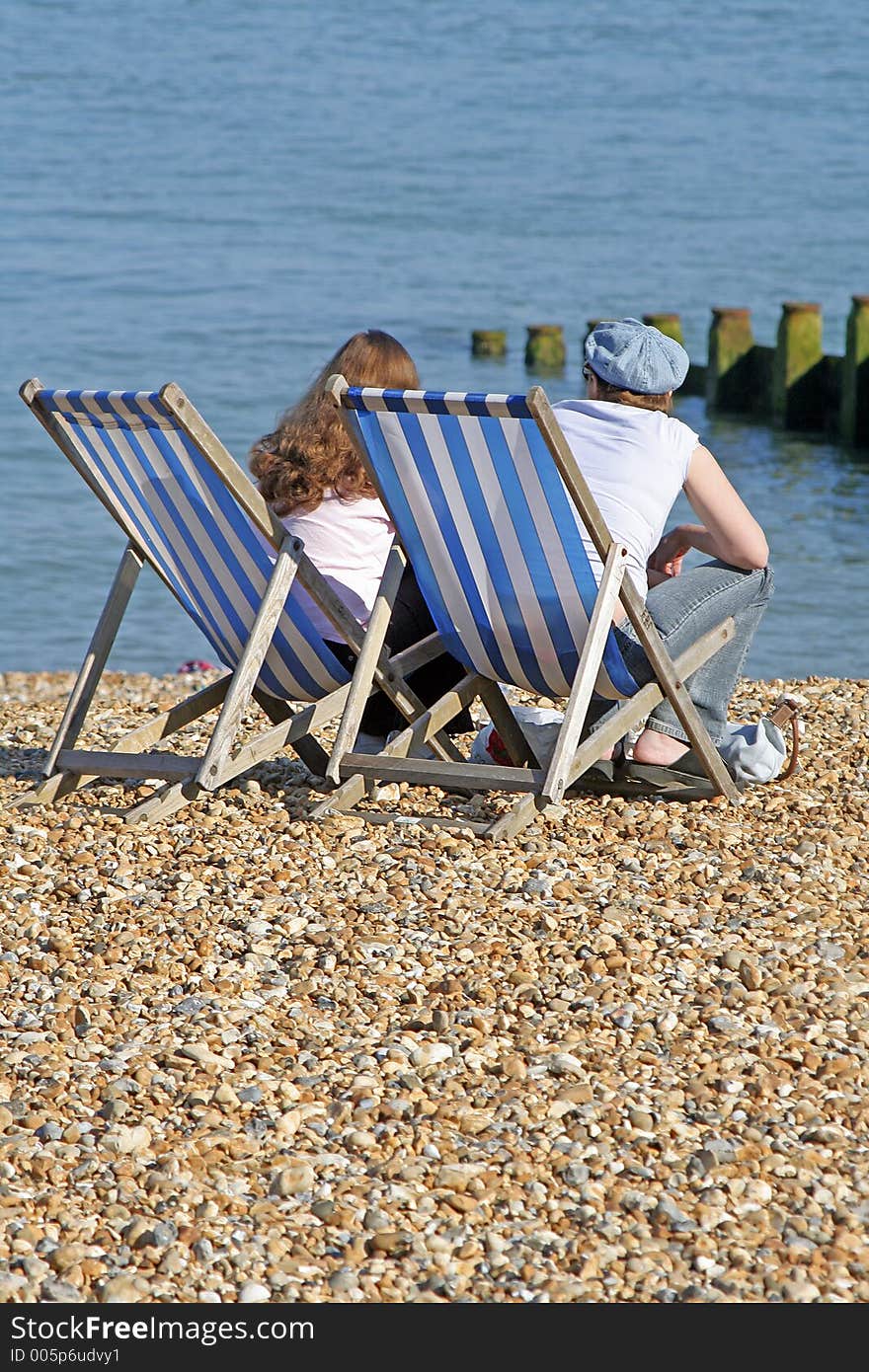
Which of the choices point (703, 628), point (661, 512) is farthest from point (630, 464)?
point (703, 628)

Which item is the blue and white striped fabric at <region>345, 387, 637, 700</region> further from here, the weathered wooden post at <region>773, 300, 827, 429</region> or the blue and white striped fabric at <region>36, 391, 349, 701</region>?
the weathered wooden post at <region>773, 300, 827, 429</region>

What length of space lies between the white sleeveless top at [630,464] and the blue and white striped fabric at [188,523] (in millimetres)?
820

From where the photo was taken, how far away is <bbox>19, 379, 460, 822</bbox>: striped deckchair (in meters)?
4.27

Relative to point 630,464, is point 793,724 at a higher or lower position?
lower

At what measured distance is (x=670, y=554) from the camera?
4.87m

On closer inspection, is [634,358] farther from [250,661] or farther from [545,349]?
[545,349]

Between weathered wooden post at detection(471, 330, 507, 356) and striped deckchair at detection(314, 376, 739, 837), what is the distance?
1718cm

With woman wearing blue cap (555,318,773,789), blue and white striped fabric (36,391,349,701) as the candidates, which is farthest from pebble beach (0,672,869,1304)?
blue and white striped fabric (36,391,349,701)

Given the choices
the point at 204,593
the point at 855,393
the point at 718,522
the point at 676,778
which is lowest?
the point at 855,393

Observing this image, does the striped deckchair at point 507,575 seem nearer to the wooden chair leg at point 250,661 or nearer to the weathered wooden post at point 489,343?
the wooden chair leg at point 250,661

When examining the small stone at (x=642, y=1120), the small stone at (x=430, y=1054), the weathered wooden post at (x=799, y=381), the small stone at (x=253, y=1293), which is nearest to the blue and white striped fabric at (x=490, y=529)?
the small stone at (x=430, y=1054)

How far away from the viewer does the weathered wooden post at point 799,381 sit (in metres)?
17.3

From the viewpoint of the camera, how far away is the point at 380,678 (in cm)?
454

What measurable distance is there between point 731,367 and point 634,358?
569 inches
